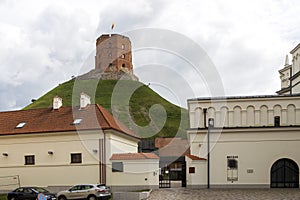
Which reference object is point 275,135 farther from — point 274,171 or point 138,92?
point 138,92

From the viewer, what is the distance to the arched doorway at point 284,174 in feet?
103

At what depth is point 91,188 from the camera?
27.4 metres

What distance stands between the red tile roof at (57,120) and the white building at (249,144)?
750 cm

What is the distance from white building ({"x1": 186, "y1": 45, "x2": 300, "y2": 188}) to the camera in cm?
3170

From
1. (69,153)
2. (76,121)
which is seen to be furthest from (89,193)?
(76,121)

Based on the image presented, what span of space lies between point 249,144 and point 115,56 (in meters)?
72.6

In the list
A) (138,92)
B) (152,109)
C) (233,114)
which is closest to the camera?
(233,114)

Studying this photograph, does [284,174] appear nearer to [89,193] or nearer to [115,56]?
[89,193]

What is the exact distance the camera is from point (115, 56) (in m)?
102

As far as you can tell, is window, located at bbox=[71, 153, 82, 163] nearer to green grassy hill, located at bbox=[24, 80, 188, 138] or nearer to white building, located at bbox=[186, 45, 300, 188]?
white building, located at bbox=[186, 45, 300, 188]

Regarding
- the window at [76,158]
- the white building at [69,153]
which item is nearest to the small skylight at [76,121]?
the white building at [69,153]

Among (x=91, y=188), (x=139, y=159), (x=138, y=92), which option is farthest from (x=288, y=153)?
(x=138, y=92)

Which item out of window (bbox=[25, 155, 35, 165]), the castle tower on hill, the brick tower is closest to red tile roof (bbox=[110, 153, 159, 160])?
window (bbox=[25, 155, 35, 165])

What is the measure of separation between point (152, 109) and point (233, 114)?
240 feet
